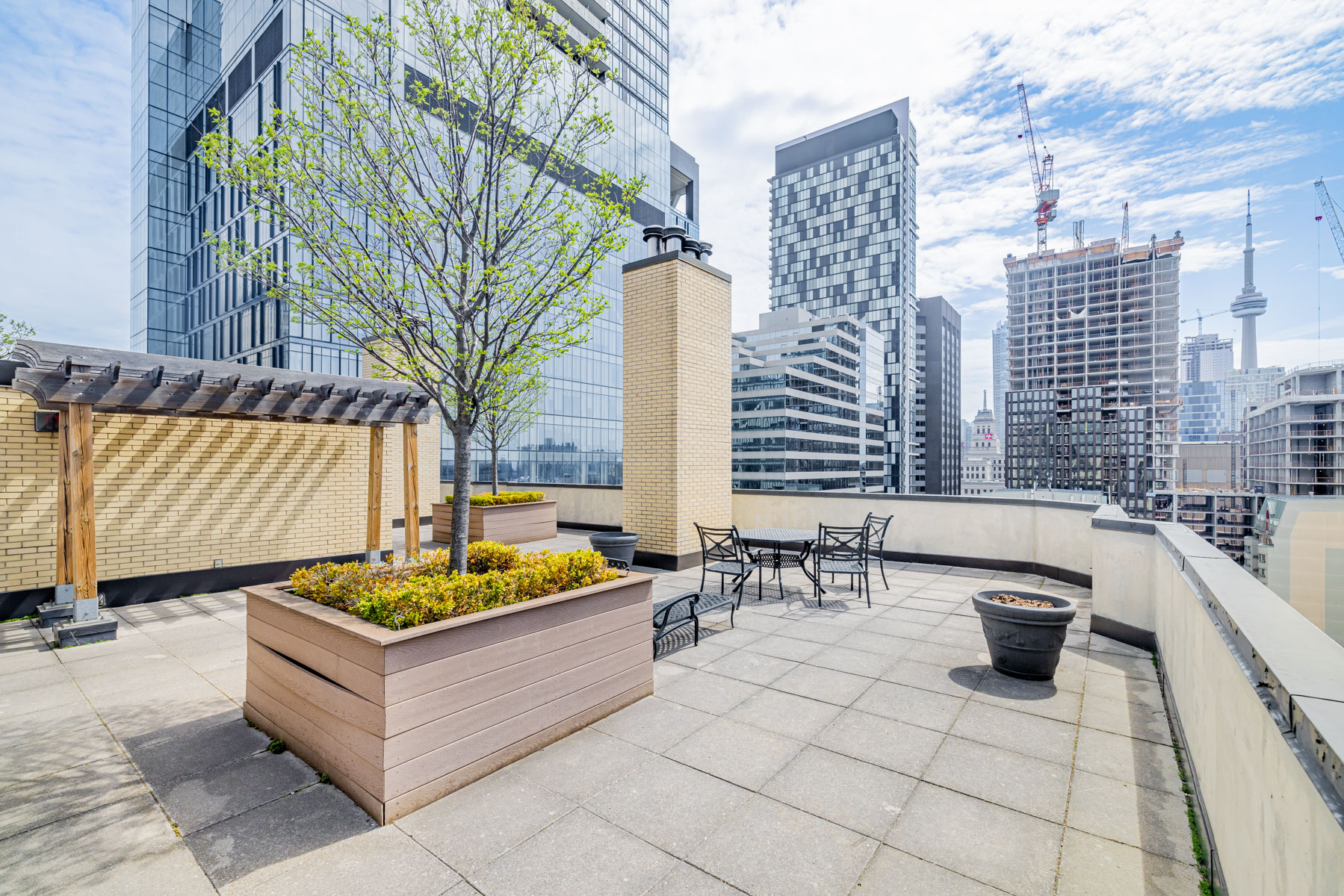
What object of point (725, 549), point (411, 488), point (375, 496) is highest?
point (411, 488)

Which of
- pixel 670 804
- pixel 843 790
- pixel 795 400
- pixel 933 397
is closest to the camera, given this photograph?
pixel 670 804

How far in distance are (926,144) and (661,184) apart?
112m

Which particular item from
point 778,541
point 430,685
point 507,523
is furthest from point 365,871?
point 507,523

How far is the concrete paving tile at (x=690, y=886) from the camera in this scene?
2.23 metres

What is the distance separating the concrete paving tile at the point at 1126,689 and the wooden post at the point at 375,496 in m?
9.40

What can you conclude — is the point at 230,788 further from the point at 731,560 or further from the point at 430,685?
the point at 731,560

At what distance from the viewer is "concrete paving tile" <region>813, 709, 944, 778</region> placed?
10.7 feet

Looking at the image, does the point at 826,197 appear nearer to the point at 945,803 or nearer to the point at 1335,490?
the point at 1335,490

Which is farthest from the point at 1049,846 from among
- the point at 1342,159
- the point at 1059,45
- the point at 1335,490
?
the point at 1335,490

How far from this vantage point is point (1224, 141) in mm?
40281

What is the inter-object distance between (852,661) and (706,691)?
4.92 feet

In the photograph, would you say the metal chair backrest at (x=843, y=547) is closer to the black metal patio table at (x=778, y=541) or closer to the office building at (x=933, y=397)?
the black metal patio table at (x=778, y=541)

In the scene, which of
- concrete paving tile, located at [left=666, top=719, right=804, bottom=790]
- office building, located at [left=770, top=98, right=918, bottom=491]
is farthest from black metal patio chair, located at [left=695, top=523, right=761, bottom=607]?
office building, located at [left=770, top=98, right=918, bottom=491]

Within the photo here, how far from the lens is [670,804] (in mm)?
2846
